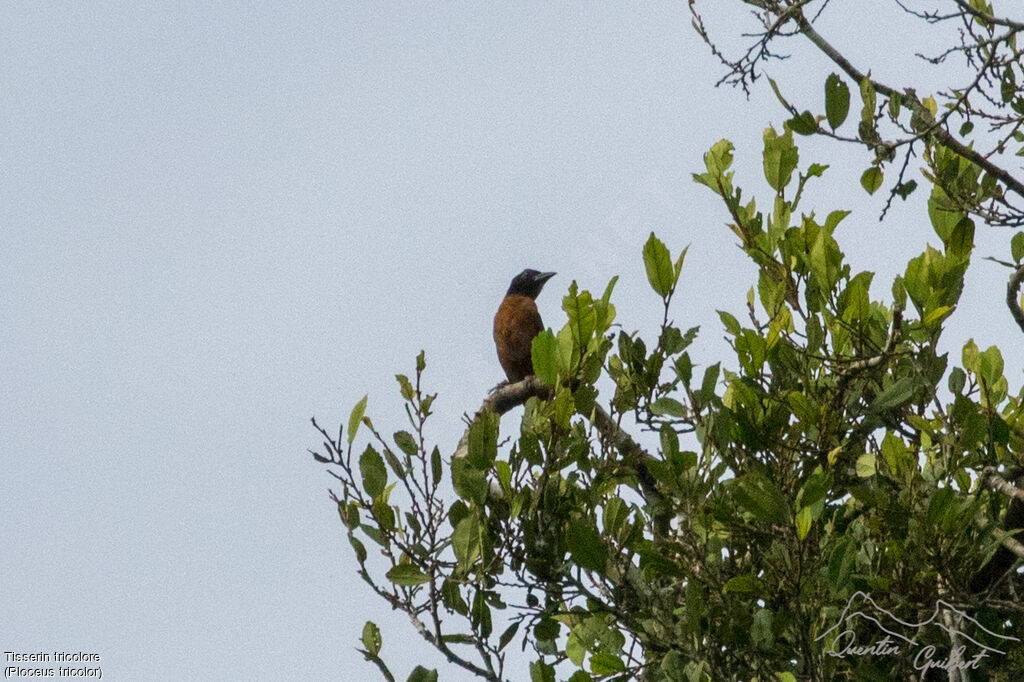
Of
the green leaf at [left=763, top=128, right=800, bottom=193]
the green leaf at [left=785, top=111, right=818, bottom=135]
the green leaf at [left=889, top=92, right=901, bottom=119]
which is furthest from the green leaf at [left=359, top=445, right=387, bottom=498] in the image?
the green leaf at [left=889, top=92, right=901, bottom=119]

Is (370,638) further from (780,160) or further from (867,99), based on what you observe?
(867,99)

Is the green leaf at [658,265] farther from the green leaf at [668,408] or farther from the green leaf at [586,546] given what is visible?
the green leaf at [586,546]

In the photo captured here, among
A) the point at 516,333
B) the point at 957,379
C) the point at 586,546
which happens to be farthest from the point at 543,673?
the point at 516,333

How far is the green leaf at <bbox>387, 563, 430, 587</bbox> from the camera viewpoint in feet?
10.00

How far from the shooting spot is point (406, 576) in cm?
306

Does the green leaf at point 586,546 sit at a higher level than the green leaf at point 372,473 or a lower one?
lower

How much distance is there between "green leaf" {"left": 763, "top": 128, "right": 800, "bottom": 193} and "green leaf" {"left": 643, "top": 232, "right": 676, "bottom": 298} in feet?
2.13

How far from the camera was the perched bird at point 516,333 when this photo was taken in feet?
22.5

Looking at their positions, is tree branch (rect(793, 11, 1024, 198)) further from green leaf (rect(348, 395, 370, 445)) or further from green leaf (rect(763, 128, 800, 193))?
green leaf (rect(348, 395, 370, 445))

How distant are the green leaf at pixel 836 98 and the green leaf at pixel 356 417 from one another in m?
1.72

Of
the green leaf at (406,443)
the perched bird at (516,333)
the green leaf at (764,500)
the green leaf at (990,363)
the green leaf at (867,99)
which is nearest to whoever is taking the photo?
the green leaf at (764,500)

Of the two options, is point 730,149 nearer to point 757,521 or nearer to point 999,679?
point 757,521

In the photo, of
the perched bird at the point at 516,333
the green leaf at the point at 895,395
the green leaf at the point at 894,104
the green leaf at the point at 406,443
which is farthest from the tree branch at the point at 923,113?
the perched bird at the point at 516,333

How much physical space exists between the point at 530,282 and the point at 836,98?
164 inches
